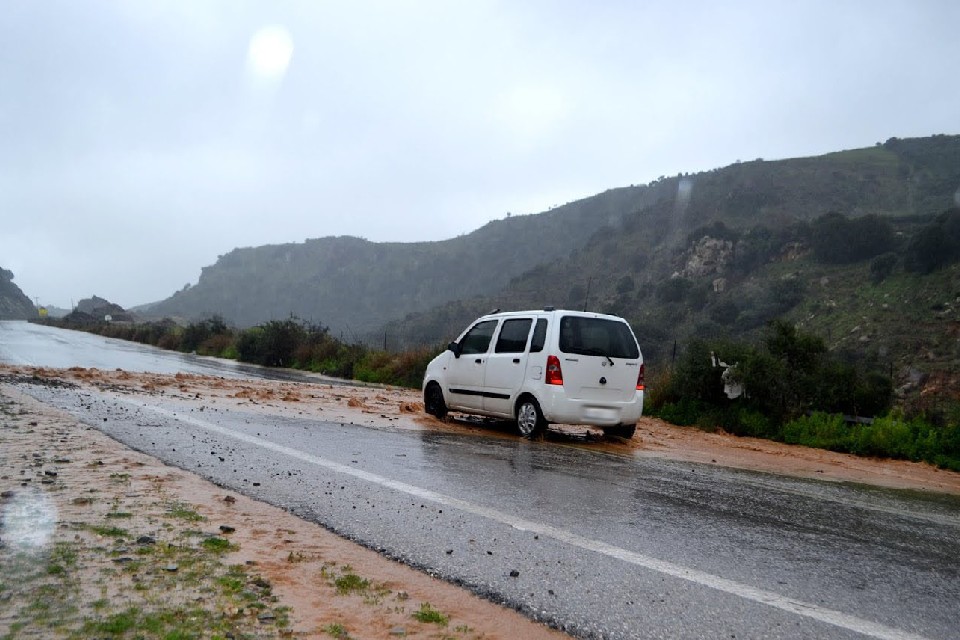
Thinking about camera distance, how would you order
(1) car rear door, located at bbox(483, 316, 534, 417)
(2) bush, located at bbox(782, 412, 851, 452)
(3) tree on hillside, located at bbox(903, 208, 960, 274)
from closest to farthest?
(1) car rear door, located at bbox(483, 316, 534, 417)
(2) bush, located at bbox(782, 412, 851, 452)
(3) tree on hillside, located at bbox(903, 208, 960, 274)

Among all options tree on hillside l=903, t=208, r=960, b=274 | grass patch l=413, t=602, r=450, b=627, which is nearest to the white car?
grass patch l=413, t=602, r=450, b=627

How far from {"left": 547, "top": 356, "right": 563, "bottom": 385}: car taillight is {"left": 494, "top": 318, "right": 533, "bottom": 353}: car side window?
0.69m

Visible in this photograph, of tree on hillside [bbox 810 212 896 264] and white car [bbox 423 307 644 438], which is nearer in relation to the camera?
white car [bbox 423 307 644 438]

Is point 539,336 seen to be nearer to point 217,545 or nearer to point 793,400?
point 793,400

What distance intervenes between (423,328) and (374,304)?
53.4 m

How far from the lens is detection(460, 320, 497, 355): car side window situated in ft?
37.8

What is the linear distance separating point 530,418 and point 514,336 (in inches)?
52.4

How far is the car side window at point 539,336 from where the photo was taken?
10344 millimetres

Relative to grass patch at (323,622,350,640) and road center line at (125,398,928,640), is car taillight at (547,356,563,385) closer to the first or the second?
road center line at (125,398,928,640)

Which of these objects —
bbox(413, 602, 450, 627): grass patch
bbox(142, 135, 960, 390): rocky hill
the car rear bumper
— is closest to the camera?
bbox(413, 602, 450, 627): grass patch

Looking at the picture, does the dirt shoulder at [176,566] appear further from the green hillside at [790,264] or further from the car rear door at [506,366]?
the green hillside at [790,264]

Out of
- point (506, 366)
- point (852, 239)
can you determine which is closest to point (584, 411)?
point (506, 366)

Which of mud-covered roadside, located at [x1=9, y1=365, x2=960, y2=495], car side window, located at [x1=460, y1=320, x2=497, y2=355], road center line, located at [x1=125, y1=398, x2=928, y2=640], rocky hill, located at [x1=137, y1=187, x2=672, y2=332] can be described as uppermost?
rocky hill, located at [x1=137, y1=187, x2=672, y2=332]

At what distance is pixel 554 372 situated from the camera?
32.9ft
